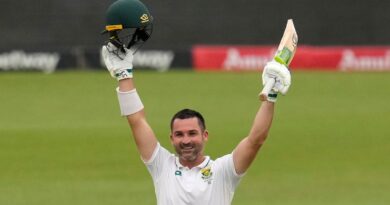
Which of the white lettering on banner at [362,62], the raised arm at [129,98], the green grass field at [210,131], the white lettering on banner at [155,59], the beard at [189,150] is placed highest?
the white lettering on banner at [362,62]

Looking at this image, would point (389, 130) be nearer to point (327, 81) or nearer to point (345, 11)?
point (327, 81)

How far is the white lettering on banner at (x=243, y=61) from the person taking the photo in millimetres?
30344

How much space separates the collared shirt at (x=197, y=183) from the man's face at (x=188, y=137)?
0.15 meters

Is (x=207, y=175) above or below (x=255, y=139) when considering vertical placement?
below

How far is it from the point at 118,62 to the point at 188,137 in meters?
0.77

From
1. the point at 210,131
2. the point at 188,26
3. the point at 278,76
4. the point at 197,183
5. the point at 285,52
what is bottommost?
the point at 210,131

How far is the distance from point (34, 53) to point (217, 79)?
4785mm

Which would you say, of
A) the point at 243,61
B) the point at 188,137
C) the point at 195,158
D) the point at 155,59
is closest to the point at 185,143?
the point at 188,137

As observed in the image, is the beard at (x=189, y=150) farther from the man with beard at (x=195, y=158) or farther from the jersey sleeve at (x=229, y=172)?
the jersey sleeve at (x=229, y=172)

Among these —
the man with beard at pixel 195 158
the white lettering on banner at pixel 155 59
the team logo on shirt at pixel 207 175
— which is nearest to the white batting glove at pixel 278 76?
the man with beard at pixel 195 158

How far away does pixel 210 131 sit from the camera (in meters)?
20.3

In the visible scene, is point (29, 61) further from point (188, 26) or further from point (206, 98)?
point (206, 98)

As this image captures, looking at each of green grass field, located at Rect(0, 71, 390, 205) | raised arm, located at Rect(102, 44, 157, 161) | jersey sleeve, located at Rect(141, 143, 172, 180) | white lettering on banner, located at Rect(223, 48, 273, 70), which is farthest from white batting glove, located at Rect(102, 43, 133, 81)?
white lettering on banner, located at Rect(223, 48, 273, 70)

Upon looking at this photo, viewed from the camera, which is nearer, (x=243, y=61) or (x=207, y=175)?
(x=207, y=175)
